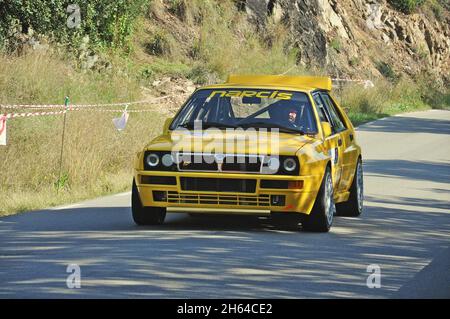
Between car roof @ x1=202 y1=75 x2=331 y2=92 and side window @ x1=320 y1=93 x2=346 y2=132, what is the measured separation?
0.12 meters

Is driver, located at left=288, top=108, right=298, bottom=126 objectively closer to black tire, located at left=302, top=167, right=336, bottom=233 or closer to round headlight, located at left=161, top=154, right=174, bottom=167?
black tire, located at left=302, top=167, right=336, bottom=233

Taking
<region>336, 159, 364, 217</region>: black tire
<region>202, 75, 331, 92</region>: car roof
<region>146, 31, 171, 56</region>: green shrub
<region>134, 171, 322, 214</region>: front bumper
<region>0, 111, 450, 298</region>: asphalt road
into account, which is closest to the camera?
<region>0, 111, 450, 298</region>: asphalt road

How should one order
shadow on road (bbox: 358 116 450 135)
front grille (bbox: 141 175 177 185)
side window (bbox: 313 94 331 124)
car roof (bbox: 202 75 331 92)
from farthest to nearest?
1. shadow on road (bbox: 358 116 450 135)
2. car roof (bbox: 202 75 331 92)
3. side window (bbox: 313 94 331 124)
4. front grille (bbox: 141 175 177 185)

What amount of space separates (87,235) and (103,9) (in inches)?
716

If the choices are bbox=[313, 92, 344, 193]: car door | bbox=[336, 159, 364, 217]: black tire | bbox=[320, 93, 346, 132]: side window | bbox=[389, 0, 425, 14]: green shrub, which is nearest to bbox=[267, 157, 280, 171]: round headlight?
bbox=[313, 92, 344, 193]: car door

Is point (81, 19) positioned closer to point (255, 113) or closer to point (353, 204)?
point (353, 204)

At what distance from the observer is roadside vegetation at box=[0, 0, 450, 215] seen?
58.9 feet

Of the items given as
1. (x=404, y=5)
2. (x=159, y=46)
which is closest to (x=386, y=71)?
(x=404, y=5)

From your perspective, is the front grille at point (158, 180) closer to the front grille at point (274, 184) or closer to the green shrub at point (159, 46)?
the front grille at point (274, 184)

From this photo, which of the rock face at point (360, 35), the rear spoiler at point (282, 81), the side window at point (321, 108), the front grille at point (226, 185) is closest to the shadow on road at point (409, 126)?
the rock face at point (360, 35)

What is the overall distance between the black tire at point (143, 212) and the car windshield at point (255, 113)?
0.97 metres

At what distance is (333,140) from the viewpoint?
13.8 meters

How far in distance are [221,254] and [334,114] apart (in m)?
4.14

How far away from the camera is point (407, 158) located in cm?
2436
